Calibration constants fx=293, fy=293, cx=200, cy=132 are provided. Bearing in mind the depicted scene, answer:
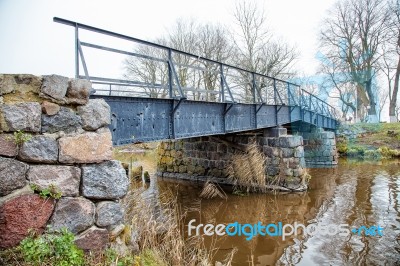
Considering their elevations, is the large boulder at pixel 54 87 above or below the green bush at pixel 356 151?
above

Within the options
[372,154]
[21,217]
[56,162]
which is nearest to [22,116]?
[56,162]

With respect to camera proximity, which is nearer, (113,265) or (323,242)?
(113,265)

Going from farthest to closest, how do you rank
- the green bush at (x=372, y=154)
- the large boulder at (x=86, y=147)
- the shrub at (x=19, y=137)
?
the green bush at (x=372, y=154) → the large boulder at (x=86, y=147) → the shrub at (x=19, y=137)

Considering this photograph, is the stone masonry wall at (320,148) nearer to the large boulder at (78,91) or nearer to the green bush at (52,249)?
the large boulder at (78,91)

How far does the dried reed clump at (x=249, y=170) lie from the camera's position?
404 inches

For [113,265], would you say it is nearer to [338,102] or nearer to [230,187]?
[230,187]

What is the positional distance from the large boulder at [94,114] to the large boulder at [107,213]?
2.83 ft

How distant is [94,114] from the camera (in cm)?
324

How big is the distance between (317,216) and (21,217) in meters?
7.18

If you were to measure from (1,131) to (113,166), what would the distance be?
113 cm

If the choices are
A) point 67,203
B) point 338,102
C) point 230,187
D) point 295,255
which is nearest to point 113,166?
point 67,203

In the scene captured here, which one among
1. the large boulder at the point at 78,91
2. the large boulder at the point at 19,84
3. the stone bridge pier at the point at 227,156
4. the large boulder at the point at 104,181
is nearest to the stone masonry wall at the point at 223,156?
the stone bridge pier at the point at 227,156

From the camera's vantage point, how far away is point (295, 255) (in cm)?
558

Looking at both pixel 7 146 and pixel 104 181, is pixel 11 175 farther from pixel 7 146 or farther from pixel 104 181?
pixel 104 181
